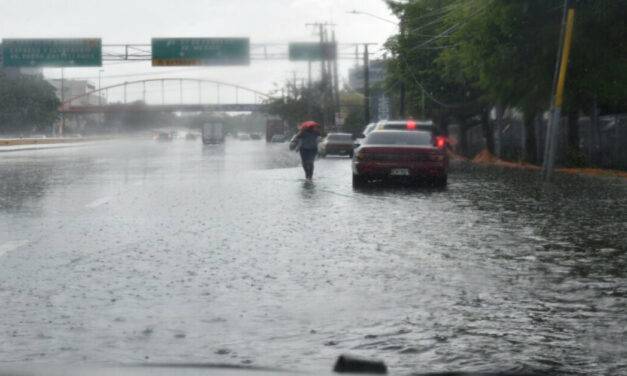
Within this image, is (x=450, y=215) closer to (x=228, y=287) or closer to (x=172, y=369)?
(x=228, y=287)

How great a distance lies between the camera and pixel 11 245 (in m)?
11.8

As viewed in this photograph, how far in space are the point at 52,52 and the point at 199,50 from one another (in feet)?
29.6

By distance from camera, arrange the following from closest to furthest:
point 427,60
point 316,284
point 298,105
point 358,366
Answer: point 358,366
point 316,284
point 427,60
point 298,105

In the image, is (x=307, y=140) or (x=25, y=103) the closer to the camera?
(x=307, y=140)

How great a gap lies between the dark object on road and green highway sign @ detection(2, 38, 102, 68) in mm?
60668

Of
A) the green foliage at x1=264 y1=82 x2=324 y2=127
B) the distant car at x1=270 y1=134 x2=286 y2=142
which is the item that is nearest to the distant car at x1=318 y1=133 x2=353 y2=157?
the green foliage at x1=264 y1=82 x2=324 y2=127

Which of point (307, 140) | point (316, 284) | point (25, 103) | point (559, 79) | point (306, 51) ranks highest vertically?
point (306, 51)

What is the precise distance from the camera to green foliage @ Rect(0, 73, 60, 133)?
406 ft

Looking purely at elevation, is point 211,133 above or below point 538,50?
below

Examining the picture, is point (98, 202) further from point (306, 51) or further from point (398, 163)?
point (306, 51)

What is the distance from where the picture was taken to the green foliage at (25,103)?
124 metres

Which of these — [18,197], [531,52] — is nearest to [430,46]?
[531,52]

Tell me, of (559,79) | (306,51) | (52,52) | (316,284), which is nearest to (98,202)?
(316,284)

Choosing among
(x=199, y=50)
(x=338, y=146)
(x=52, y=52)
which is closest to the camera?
(x=338, y=146)
